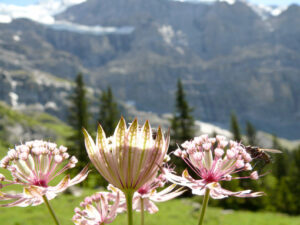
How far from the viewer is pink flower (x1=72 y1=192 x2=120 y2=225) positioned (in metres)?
2.03

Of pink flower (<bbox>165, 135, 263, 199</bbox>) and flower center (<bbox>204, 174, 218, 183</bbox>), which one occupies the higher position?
pink flower (<bbox>165, 135, 263, 199</bbox>)

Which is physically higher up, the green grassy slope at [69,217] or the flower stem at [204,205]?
the flower stem at [204,205]

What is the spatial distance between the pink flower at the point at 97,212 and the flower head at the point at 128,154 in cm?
34

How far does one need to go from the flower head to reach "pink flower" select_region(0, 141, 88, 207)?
0.28 metres

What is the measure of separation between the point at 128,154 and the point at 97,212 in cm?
70

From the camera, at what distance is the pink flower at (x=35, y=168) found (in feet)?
6.66

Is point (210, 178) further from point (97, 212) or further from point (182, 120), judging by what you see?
point (182, 120)

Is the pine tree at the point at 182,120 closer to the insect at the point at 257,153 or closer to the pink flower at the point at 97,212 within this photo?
the insect at the point at 257,153

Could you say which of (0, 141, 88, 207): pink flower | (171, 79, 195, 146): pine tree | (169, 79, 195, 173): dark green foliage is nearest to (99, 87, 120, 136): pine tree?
(169, 79, 195, 173): dark green foliage

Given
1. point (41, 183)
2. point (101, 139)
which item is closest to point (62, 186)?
point (41, 183)

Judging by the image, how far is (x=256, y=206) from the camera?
50.5 metres

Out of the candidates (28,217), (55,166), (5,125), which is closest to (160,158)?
(55,166)

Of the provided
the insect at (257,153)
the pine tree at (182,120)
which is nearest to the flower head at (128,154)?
the insect at (257,153)

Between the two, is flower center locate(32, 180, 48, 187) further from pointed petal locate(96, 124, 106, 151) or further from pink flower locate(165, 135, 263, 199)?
pink flower locate(165, 135, 263, 199)
